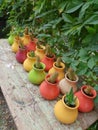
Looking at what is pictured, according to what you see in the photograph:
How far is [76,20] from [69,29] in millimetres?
57

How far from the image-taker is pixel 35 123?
1.14m

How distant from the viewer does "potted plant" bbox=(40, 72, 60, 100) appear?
49.3 inches

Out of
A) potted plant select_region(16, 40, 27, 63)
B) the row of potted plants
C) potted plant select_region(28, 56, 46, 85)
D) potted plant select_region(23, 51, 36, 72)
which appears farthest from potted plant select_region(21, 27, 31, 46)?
potted plant select_region(28, 56, 46, 85)

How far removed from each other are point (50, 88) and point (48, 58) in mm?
285

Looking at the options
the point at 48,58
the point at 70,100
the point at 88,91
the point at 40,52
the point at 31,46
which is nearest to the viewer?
the point at 70,100

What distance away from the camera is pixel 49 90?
4.12 feet

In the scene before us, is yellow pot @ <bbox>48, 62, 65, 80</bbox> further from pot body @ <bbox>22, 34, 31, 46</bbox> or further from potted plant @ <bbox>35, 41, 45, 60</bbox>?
pot body @ <bbox>22, 34, 31, 46</bbox>

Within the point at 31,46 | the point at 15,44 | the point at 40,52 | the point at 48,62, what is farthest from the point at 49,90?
the point at 15,44

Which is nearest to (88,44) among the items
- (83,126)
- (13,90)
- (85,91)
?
(85,91)

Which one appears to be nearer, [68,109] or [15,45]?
[68,109]

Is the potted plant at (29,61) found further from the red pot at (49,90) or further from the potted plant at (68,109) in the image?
the potted plant at (68,109)

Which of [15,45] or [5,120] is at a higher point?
[15,45]

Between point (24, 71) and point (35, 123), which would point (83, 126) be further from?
point (24, 71)

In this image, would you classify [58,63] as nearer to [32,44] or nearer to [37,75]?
[37,75]
